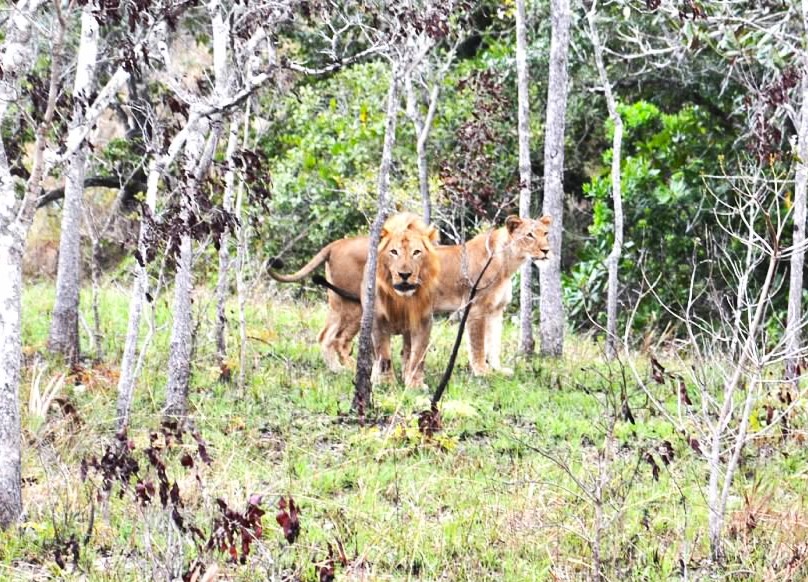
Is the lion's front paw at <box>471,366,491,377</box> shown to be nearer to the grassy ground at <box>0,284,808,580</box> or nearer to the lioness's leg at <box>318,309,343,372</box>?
the grassy ground at <box>0,284,808,580</box>

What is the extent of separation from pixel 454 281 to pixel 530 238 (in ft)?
2.57

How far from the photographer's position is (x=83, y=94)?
6.30 metres

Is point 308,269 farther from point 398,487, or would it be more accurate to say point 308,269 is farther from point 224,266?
point 398,487

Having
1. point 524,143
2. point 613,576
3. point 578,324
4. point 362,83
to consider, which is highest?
point 362,83

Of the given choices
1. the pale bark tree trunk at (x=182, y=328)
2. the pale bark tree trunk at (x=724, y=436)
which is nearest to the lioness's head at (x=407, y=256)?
the pale bark tree trunk at (x=182, y=328)

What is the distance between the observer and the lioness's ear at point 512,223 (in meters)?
11.0

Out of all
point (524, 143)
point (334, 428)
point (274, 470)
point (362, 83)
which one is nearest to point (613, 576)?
point (274, 470)

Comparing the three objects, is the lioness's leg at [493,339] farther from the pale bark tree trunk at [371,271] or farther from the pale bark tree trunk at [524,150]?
the pale bark tree trunk at [371,271]

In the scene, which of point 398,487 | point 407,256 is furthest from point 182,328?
point 407,256

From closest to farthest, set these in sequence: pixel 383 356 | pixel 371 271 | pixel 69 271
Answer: pixel 371 271 → pixel 383 356 → pixel 69 271

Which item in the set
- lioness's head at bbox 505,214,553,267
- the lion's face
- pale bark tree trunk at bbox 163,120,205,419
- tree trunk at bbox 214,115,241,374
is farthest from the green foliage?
pale bark tree trunk at bbox 163,120,205,419

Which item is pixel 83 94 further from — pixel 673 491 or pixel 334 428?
pixel 673 491

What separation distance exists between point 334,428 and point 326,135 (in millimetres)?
8868

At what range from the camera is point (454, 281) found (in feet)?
37.3
